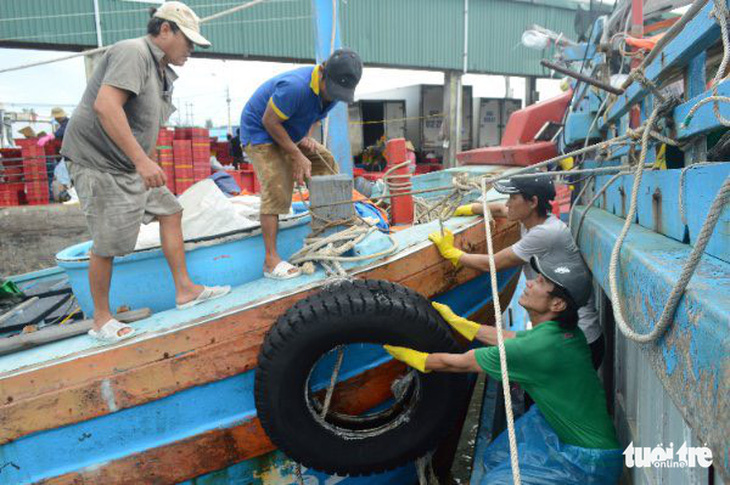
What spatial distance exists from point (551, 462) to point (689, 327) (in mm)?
1626

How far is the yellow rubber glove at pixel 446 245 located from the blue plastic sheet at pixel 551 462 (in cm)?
96

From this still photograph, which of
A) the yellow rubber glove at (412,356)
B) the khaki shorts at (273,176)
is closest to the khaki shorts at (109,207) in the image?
the khaki shorts at (273,176)

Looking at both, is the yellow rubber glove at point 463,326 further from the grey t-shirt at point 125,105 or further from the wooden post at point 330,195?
the grey t-shirt at point 125,105

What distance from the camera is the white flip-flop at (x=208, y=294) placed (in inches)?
104

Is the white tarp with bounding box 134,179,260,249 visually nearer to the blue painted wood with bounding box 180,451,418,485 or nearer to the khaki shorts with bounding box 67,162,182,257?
the khaki shorts with bounding box 67,162,182,257

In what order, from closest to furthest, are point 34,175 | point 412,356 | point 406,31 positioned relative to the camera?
point 412,356 < point 34,175 < point 406,31

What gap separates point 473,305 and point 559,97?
5.85 metres

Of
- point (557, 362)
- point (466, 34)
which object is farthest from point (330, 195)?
point (466, 34)

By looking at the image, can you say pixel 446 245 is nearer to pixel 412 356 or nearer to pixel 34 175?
pixel 412 356

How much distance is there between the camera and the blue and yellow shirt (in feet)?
9.14

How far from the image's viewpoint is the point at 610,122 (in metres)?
3.56

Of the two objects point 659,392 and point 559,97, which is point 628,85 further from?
point 559,97

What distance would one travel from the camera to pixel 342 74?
278 centimetres

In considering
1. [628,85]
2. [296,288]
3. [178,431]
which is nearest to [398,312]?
[296,288]
